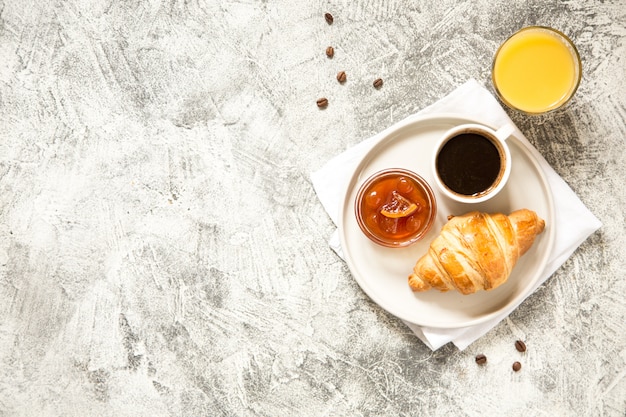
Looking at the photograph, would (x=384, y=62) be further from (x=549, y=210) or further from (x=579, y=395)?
(x=579, y=395)

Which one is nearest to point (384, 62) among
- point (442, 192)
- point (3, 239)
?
point (442, 192)

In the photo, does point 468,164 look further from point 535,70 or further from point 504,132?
point 535,70

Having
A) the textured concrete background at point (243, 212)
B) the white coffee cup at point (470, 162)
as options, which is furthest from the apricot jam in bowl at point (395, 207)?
the textured concrete background at point (243, 212)

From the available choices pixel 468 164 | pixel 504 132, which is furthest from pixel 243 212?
pixel 504 132

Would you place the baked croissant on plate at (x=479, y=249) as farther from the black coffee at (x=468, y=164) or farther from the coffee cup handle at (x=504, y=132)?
the coffee cup handle at (x=504, y=132)

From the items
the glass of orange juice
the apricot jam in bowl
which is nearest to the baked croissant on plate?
the apricot jam in bowl

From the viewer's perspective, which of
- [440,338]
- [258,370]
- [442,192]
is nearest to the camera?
[442,192]

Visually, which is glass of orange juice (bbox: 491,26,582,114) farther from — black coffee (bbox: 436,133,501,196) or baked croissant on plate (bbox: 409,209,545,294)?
baked croissant on plate (bbox: 409,209,545,294)
